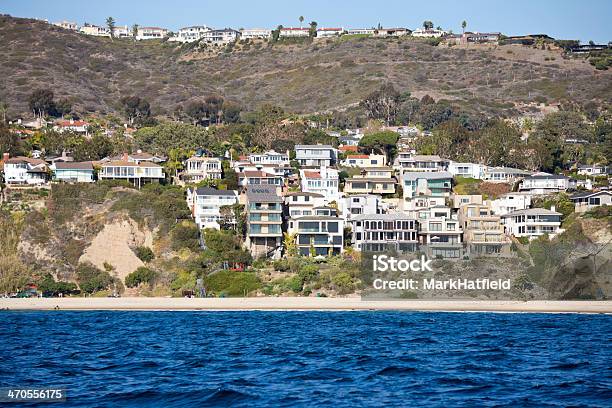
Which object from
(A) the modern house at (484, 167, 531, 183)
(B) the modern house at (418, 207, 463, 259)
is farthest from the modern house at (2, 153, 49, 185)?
(A) the modern house at (484, 167, 531, 183)

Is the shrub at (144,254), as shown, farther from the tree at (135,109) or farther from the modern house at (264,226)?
the tree at (135,109)

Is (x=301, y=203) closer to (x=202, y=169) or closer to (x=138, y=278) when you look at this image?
(x=202, y=169)

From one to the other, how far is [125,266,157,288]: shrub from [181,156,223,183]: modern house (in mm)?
24702

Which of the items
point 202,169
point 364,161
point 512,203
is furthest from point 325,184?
point 512,203

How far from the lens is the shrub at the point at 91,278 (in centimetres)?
7900

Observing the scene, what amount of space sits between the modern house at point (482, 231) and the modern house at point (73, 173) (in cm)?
3697

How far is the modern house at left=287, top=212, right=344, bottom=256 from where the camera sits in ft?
286

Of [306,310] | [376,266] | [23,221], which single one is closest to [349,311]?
[306,310]

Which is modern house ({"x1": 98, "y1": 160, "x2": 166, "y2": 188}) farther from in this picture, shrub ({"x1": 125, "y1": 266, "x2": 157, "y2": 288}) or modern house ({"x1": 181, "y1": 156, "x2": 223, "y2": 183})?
shrub ({"x1": 125, "y1": 266, "x2": 157, "y2": 288})

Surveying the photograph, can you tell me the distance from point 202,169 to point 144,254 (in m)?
23.2

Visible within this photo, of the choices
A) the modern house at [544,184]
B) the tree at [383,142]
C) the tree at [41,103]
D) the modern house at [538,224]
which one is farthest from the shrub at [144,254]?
the tree at [41,103]

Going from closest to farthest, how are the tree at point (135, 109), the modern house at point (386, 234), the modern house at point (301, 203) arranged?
1. the modern house at point (386, 234)
2. the modern house at point (301, 203)
3. the tree at point (135, 109)

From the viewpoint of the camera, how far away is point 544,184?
101 m

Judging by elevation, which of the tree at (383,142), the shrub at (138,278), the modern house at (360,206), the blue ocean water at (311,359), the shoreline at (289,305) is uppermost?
the tree at (383,142)
